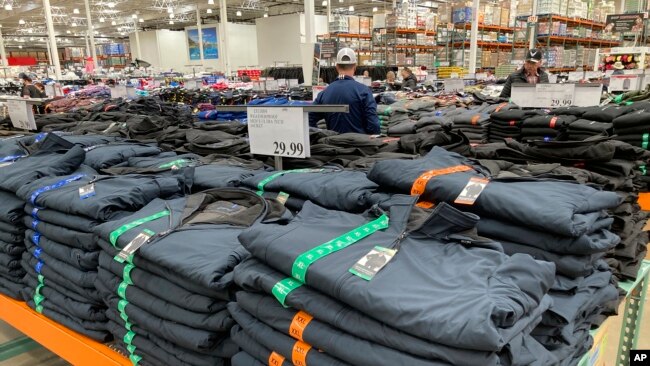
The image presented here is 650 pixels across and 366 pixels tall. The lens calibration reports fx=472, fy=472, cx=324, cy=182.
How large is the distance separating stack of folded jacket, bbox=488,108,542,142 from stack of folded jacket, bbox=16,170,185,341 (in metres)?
2.32

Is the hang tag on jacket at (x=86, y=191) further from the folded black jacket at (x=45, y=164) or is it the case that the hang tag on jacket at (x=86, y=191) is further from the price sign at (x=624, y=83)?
the price sign at (x=624, y=83)

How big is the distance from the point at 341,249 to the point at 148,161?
5.53 feet

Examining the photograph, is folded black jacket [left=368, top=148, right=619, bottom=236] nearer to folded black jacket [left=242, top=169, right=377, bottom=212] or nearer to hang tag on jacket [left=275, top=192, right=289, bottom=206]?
folded black jacket [left=242, top=169, right=377, bottom=212]

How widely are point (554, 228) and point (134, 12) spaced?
31405 mm

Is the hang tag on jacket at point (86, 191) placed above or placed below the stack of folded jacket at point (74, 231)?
above

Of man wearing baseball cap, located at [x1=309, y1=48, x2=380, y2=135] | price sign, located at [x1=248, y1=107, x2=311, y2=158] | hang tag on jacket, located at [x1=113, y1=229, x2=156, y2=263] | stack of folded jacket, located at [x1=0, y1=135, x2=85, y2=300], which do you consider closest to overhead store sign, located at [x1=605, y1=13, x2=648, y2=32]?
man wearing baseball cap, located at [x1=309, y1=48, x2=380, y2=135]

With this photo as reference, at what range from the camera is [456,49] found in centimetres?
1280

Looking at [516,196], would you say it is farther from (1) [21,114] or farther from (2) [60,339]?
(1) [21,114]

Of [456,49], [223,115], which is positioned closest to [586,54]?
[456,49]

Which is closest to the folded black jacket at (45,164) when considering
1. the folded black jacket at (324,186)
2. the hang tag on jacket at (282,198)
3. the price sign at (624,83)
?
the folded black jacket at (324,186)

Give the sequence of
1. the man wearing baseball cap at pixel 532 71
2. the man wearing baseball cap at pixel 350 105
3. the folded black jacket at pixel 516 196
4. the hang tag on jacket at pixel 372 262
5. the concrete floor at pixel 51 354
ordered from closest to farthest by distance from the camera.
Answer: the hang tag on jacket at pixel 372 262
the folded black jacket at pixel 516 196
the concrete floor at pixel 51 354
the man wearing baseball cap at pixel 350 105
the man wearing baseball cap at pixel 532 71

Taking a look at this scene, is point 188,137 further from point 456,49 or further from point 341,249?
point 456,49

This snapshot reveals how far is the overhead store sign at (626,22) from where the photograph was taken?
10.2m

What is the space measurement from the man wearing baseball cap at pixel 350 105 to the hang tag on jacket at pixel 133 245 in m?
2.33
